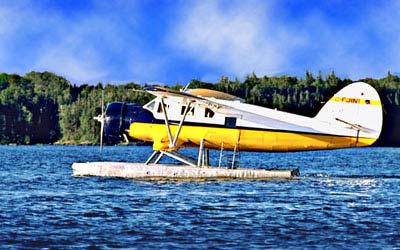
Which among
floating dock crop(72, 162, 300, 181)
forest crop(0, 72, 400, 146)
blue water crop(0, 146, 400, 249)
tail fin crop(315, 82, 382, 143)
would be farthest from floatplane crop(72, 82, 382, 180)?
forest crop(0, 72, 400, 146)

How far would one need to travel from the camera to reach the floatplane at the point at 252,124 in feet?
84.6

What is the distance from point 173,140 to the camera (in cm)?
2606

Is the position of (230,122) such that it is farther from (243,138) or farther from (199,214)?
(199,214)

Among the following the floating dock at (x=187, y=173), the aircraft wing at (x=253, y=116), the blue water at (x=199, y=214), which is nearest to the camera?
the blue water at (x=199, y=214)

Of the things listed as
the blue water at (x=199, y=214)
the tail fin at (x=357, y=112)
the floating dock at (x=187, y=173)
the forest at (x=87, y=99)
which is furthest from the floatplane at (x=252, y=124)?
the forest at (x=87, y=99)

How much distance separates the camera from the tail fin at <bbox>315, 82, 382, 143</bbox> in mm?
25828

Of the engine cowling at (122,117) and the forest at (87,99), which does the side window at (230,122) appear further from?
the forest at (87,99)

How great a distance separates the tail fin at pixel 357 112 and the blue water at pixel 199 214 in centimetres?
176

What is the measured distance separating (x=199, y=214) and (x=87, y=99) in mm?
109537

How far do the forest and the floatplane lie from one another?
77.1 m

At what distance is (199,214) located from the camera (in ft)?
56.9

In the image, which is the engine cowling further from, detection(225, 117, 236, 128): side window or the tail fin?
the tail fin

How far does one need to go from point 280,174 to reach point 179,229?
11.0 m

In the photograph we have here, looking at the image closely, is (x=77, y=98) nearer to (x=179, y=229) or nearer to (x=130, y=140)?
(x=130, y=140)
